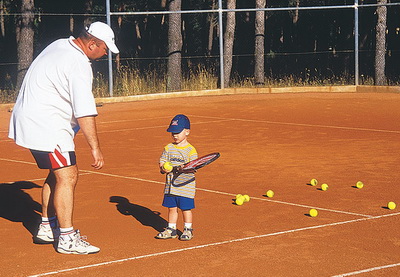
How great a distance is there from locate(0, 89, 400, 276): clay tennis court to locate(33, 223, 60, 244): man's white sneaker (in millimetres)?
118

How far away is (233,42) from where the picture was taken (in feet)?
137

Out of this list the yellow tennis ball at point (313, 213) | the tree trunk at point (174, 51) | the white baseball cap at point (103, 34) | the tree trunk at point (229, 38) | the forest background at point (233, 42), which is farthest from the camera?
the tree trunk at point (229, 38)

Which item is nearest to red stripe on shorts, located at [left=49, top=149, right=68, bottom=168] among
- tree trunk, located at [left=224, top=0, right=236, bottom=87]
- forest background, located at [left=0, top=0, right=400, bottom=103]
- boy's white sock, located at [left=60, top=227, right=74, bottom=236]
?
boy's white sock, located at [left=60, top=227, right=74, bottom=236]

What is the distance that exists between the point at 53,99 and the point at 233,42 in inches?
1372

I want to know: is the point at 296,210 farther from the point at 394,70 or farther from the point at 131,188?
the point at 394,70

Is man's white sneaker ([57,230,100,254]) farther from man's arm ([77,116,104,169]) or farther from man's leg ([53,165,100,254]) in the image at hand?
man's arm ([77,116,104,169])

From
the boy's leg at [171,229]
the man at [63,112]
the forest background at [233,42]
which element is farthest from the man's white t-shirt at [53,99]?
the forest background at [233,42]

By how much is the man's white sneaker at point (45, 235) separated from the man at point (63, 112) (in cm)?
46

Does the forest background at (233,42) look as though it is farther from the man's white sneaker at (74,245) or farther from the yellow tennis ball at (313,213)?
the man's white sneaker at (74,245)

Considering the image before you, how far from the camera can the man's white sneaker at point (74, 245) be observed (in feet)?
24.3

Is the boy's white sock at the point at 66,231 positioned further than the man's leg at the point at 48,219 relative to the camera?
No

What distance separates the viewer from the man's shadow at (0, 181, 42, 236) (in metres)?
9.04

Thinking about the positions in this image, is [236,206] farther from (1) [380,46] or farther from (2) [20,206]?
(1) [380,46]

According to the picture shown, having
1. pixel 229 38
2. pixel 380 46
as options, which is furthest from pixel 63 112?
pixel 229 38
